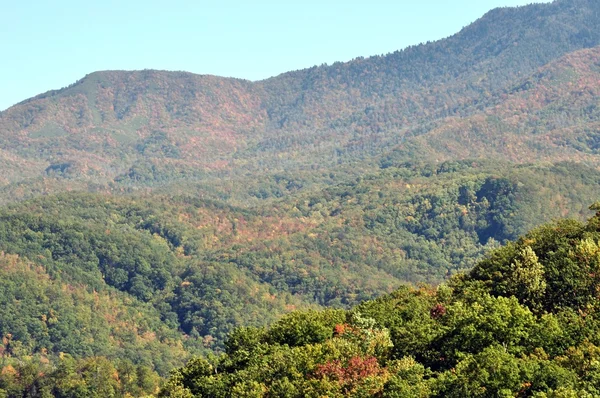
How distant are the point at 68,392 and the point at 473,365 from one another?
117 metres

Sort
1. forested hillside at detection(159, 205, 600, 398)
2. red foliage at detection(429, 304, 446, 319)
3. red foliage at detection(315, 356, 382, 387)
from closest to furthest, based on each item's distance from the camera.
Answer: forested hillside at detection(159, 205, 600, 398) → red foliage at detection(315, 356, 382, 387) → red foliage at detection(429, 304, 446, 319)

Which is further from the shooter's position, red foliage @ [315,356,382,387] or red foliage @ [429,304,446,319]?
red foliage @ [429,304,446,319]

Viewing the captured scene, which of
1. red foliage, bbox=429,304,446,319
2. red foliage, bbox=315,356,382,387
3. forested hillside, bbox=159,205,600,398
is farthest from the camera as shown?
red foliage, bbox=429,304,446,319

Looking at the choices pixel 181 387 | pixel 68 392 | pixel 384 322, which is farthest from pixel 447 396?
pixel 68 392

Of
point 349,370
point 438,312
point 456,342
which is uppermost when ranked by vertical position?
point 456,342

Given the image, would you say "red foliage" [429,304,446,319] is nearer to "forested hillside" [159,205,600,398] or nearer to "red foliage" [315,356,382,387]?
"forested hillside" [159,205,600,398]

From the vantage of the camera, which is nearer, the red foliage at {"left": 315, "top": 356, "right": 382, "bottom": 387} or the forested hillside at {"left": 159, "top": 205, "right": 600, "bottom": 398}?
the forested hillside at {"left": 159, "top": 205, "right": 600, "bottom": 398}

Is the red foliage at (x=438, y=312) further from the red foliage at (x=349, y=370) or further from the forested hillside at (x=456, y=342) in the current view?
the red foliage at (x=349, y=370)

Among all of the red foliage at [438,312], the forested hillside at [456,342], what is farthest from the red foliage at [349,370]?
the red foliage at [438,312]

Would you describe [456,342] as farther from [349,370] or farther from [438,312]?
[438,312]

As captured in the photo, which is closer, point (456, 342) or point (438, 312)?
point (456, 342)

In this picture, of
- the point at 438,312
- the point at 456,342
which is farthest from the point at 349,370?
the point at 438,312

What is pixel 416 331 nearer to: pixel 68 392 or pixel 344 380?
pixel 344 380

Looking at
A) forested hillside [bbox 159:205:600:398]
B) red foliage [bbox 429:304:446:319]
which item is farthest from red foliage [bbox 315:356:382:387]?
red foliage [bbox 429:304:446:319]
